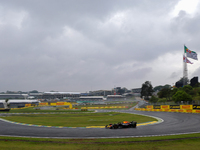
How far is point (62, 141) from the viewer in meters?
16.7

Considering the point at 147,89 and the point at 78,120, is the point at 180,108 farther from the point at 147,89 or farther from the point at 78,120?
the point at 147,89

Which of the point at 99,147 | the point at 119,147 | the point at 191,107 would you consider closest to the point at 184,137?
the point at 119,147

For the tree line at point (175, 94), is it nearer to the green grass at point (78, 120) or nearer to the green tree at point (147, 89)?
the green tree at point (147, 89)

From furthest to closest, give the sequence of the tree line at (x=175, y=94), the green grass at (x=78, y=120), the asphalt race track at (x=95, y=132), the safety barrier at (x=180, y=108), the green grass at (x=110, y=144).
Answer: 1. the tree line at (x=175, y=94)
2. the safety barrier at (x=180, y=108)
3. the green grass at (x=78, y=120)
4. the asphalt race track at (x=95, y=132)
5. the green grass at (x=110, y=144)

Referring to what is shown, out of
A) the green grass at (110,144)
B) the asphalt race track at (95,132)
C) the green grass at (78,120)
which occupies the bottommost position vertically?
the green grass at (78,120)

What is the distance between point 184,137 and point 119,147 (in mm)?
7943

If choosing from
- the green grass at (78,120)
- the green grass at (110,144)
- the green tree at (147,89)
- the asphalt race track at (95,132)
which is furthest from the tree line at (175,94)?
the green grass at (110,144)

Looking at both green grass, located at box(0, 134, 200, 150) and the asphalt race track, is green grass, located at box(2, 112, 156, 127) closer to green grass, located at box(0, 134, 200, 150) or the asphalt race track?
the asphalt race track

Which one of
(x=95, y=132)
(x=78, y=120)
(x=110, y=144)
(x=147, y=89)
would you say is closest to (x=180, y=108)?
(x=78, y=120)

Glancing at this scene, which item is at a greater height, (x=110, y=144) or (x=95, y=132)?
(x=110, y=144)

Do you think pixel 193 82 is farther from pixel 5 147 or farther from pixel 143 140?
pixel 5 147

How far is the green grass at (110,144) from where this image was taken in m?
14.5

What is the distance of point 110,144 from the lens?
50.6 feet

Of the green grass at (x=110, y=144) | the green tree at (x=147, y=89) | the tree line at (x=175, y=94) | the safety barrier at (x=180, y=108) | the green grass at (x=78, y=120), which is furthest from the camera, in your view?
the green tree at (x=147, y=89)
